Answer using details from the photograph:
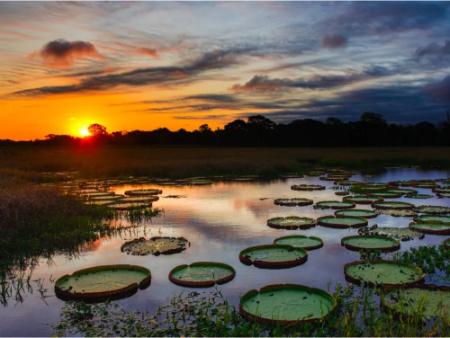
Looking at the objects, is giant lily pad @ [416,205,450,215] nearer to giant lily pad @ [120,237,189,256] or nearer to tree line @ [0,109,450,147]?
giant lily pad @ [120,237,189,256]

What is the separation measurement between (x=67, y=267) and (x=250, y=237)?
13.1 feet

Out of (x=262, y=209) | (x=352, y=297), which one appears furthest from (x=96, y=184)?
(x=352, y=297)

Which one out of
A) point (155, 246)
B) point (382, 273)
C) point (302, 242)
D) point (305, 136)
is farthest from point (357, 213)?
point (305, 136)

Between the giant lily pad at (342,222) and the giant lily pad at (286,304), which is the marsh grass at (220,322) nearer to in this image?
the giant lily pad at (286,304)

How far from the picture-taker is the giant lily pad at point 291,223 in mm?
9633

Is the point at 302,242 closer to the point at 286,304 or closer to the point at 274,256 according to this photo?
the point at 274,256

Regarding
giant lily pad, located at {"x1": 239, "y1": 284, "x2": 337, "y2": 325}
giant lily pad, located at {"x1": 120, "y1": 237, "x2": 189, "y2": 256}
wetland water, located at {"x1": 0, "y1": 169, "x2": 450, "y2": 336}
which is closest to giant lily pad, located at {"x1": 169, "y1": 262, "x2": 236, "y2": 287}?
wetland water, located at {"x1": 0, "y1": 169, "x2": 450, "y2": 336}

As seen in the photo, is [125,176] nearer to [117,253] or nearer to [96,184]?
[96,184]

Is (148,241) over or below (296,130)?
below

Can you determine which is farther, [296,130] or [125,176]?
[296,130]

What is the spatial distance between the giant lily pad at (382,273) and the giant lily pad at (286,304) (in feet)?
3.31

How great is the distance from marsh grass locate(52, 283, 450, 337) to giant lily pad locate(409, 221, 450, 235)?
418cm

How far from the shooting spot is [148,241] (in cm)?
834

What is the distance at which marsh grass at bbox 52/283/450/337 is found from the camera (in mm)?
4273
